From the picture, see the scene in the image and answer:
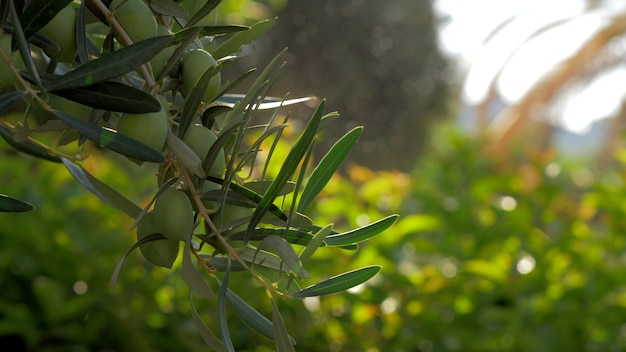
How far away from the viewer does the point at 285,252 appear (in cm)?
27

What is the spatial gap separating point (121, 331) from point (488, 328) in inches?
22.3

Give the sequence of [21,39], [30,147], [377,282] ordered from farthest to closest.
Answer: [377,282] < [30,147] < [21,39]

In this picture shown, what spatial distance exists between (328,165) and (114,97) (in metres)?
0.09

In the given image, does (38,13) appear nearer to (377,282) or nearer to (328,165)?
(328,165)

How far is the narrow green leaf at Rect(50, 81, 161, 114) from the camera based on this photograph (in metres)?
0.26

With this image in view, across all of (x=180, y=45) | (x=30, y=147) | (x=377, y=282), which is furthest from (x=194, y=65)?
(x=377, y=282)

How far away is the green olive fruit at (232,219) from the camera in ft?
0.93

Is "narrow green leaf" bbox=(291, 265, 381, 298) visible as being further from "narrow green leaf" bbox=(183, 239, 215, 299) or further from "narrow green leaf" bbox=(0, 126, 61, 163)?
"narrow green leaf" bbox=(0, 126, 61, 163)

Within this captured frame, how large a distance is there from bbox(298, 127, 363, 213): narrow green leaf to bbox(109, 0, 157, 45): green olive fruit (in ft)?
0.28

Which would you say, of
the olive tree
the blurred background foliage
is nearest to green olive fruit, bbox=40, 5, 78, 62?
the olive tree

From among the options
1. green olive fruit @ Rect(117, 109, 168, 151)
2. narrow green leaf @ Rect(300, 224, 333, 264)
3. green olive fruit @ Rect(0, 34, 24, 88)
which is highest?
narrow green leaf @ Rect(300, 224, 333, 264)

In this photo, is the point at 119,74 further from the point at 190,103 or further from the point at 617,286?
the point at 617,286

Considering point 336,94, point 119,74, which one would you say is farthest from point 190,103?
point 336,94

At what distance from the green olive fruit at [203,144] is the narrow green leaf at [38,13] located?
0.06 m
